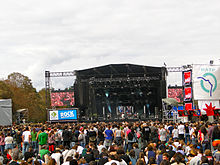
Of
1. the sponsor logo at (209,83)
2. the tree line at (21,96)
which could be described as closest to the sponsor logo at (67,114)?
the tree line at (21,96)

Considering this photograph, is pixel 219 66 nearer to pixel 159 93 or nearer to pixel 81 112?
pixel 159 93

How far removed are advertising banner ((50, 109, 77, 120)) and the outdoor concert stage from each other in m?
3.47

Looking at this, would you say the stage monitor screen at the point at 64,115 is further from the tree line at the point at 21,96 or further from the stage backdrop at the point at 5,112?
the tree line at the point at 21,96

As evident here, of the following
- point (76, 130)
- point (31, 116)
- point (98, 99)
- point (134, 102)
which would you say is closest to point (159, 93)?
point (134, 102)

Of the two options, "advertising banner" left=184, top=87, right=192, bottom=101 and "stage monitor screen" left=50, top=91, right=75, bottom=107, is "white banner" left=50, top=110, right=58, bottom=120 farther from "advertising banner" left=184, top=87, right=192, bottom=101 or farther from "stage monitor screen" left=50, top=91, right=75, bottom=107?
"advertising banner" left=184, top=87, right=192, bottom=101

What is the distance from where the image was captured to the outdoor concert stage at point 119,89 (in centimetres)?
3806

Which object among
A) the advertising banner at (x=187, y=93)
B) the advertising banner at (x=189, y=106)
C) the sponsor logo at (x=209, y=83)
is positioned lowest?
the advertising banner at (x=189, y=106)

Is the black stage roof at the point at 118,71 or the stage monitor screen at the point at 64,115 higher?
the black stage roof at the point at 118,71

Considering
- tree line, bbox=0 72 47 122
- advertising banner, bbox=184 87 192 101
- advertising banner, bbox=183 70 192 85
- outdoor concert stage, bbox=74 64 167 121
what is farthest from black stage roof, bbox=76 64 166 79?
advertising banner, bbox=184 87 192 101

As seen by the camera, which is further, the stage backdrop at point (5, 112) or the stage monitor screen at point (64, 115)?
the stage monitor screen at point (64, 115)

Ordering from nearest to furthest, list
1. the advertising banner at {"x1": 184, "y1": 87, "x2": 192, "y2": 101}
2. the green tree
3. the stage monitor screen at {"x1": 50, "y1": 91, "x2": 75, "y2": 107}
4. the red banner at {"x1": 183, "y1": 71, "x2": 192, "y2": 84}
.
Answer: the red banner at {"x1": 183, "y1": 71, "x2": 192, "y2": 84}
the advertising banner at {"x1": 184, "y1": 87, "x2": 192, "y2": 101}
the stage monitor screen at {"x1": 50, "y1": 91, "x2": 75, "y2": 107}
the green tree

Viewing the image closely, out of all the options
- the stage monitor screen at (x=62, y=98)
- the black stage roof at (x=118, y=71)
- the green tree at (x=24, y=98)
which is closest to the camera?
the black stage roof at (x=118, y=71)

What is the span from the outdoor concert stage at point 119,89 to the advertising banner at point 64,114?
347 cm

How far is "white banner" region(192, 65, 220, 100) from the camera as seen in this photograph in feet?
78.9
